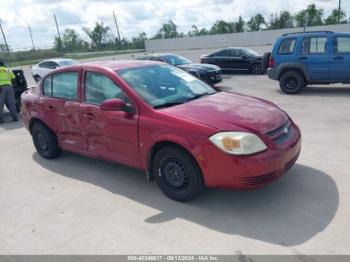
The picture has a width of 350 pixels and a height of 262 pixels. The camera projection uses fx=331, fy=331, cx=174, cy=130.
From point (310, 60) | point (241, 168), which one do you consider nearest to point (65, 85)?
point (241, 168)

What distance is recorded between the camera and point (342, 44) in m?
9.50

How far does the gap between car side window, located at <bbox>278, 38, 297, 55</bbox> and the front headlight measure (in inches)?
298

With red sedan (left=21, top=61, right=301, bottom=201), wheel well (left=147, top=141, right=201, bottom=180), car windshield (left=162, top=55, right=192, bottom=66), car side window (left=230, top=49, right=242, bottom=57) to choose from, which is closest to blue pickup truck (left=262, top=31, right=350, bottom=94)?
car windshield (left=162, top=55, right=192, bottom=66)

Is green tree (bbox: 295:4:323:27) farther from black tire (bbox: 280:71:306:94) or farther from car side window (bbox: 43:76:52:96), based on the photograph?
car side window (bbox: 43:76:52:96)

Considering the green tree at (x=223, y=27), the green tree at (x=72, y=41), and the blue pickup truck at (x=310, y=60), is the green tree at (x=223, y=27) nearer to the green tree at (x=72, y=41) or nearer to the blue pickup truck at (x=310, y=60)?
the green tree at (x=72, y=41)

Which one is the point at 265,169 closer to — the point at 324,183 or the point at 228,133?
the point at 228,133

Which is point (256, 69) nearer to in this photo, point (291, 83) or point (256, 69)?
point (256, 69)

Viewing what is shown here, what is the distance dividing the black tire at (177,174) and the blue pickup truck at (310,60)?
7513 mm

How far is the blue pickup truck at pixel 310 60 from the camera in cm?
952

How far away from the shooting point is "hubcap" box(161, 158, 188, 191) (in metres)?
3.76

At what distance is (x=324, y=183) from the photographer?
4.12 m

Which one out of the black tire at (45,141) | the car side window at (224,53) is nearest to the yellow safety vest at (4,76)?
the black tire at (45,141)

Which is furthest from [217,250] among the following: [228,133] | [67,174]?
[67,174]

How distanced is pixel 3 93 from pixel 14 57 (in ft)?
186
